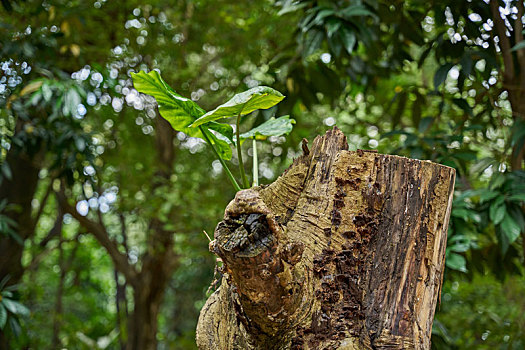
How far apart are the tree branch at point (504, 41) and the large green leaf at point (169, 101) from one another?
1134 millimetres

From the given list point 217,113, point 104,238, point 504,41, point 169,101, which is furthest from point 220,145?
point 104,238

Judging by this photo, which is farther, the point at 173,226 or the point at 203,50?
the point at 203,50

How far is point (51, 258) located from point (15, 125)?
3626 millimetres

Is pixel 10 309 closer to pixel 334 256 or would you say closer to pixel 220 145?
pixel 220 145

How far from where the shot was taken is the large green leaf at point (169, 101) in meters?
0.96

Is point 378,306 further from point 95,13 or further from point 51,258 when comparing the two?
point 51,258

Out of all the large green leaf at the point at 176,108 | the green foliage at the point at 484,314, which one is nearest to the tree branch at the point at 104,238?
the green foliage at the point at 484,314

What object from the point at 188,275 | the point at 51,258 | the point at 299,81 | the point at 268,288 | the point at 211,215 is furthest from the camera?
the point at 51,258

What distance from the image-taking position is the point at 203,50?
3.49m

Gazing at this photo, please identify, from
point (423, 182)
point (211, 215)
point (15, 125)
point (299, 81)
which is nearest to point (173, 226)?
point (211, 215)

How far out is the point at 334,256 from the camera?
86 cm

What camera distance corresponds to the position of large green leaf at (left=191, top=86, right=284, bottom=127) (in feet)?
2.74

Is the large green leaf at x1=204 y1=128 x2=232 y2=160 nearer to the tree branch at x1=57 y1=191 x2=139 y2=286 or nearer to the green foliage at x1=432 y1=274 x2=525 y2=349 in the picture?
the green foliage at x1=432 y1=274 x2=525 y2=349

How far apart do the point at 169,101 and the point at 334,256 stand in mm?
444
